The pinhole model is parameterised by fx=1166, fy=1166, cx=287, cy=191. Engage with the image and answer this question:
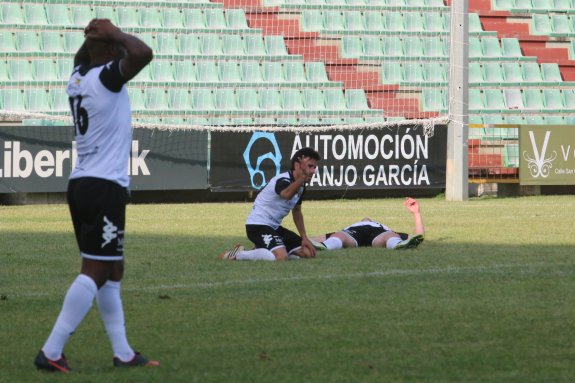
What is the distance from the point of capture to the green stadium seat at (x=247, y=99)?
25.6 meters

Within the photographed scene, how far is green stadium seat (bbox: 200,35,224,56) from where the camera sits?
26.5 metres

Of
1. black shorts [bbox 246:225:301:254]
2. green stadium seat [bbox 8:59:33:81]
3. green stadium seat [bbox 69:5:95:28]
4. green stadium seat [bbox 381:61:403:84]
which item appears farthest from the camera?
green stadium seat [bbox 381:61:403:84]

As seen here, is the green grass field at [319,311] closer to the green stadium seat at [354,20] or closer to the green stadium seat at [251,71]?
the green stadium seat at [251,71]

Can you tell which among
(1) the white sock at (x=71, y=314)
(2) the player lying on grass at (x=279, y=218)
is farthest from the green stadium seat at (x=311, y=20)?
(1) the white sock at (x=71, y=314)

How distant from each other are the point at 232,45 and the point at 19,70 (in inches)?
196

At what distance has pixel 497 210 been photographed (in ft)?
64.5

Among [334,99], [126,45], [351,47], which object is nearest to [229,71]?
[334,99]

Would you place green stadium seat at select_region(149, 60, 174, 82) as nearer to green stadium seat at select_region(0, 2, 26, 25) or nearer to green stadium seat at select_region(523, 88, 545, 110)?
green stadium seat at select_region(0, 2, 26, 25)

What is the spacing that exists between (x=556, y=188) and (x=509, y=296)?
17.7 m

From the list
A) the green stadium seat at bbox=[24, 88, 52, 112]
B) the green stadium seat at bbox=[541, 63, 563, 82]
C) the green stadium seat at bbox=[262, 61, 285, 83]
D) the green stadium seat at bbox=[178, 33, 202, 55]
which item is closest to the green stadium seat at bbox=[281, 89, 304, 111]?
the green stadium seat at bbox=[262, 61, 285, 83]

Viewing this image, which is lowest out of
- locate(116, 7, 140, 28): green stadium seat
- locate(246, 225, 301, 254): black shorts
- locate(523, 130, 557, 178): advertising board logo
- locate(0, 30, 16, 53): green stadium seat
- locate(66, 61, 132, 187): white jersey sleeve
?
locate(246, 225, 301, 254): black shorts

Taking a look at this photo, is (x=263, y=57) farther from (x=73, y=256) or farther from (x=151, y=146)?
(x=73, y=256)

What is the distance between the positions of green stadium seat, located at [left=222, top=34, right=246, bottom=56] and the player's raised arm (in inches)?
830

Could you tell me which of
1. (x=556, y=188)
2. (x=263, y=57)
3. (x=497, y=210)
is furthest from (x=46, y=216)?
(x=556, y=188)
